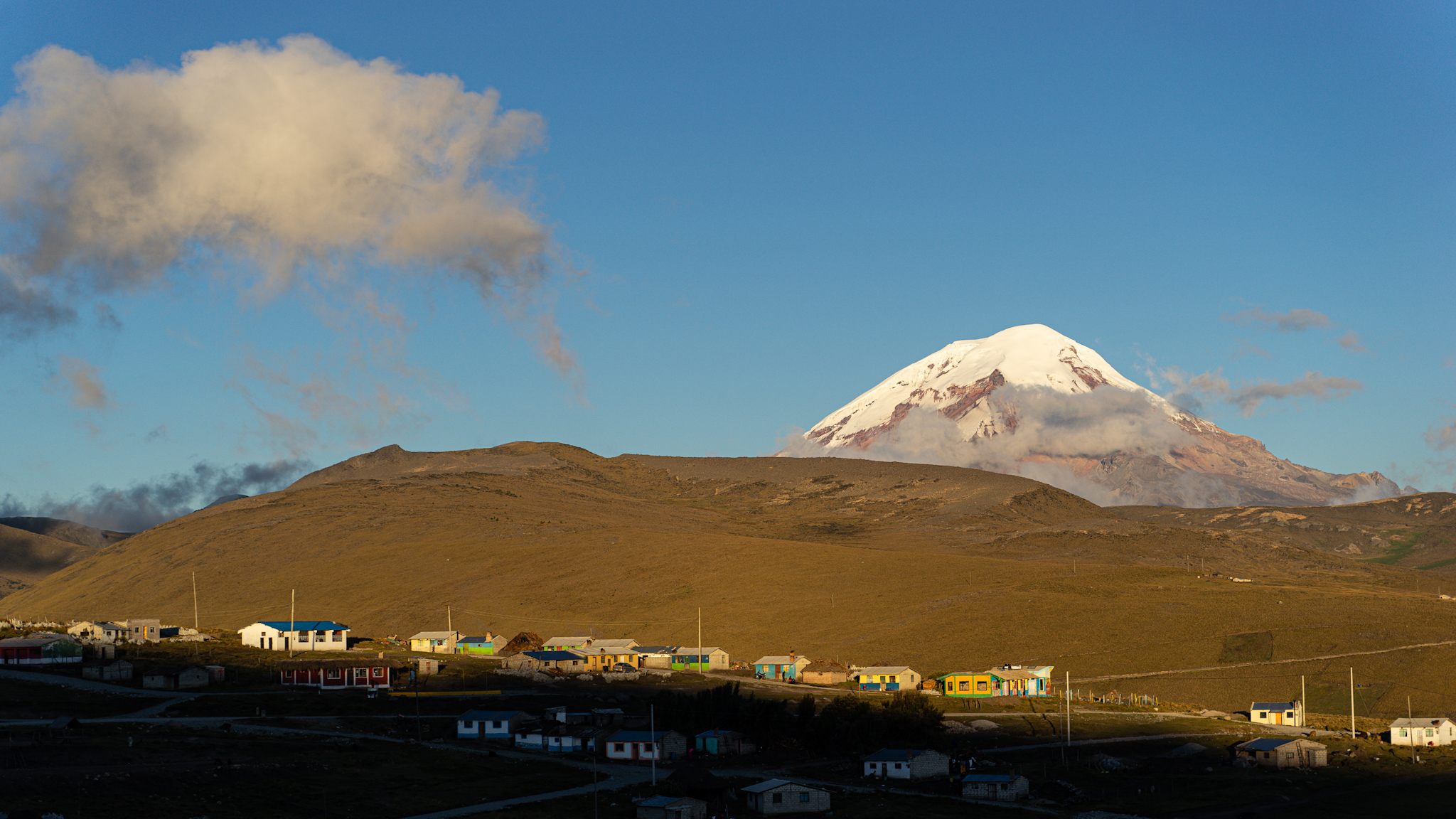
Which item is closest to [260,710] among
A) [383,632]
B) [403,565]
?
[383,632]

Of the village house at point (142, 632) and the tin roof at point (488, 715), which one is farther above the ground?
the village house at point (142, 632)

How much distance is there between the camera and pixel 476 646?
4988 inches

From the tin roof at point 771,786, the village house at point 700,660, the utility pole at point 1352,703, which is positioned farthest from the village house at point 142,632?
the utility pole at point 1352,703

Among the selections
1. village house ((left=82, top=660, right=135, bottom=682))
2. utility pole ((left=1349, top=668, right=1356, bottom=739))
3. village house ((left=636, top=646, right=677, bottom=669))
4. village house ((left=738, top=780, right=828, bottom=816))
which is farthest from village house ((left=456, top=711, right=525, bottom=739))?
utility pole ((left=1349, top=668, right=1356, bottom=739))

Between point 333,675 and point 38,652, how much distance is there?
979 inches

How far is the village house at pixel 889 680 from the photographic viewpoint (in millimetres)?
102938

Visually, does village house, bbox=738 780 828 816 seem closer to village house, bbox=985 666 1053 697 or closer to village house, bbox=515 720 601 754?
village house, bbox=515 720 601 754

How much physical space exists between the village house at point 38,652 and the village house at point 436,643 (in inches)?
1165

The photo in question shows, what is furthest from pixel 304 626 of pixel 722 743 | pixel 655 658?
pixel 722 743

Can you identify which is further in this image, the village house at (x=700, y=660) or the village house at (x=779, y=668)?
the village house at (x=700, y=660)

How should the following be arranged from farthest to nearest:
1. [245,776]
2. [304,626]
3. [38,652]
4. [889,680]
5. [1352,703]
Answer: [304,626] < [38,652] < [889,680] < [1352,703] < [245,776]

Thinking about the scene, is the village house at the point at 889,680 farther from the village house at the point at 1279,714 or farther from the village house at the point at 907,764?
the village house at the point at 907,764

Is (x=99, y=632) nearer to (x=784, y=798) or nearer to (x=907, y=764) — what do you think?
(x=907, y=764)

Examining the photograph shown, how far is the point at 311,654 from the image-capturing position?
11688 centimetres
